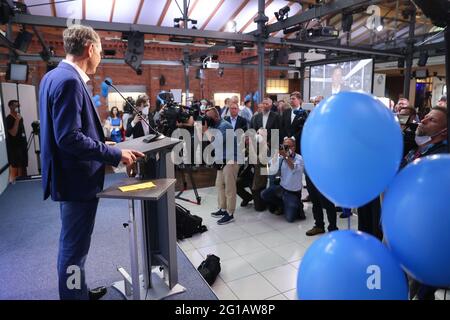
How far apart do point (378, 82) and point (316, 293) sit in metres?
11.3

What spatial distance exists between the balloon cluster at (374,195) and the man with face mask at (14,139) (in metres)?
5.39

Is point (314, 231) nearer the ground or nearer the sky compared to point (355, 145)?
nearer the ground

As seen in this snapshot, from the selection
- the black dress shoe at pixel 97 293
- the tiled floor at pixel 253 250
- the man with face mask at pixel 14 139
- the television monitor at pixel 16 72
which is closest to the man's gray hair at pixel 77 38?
the black dress shoe at pixel 97 293

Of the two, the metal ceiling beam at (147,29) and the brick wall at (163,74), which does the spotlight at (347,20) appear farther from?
the brick wall at (163,74)

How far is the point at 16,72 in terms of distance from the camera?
Answer: 574cm

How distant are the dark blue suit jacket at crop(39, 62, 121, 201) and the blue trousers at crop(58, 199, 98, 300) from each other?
0.07 m

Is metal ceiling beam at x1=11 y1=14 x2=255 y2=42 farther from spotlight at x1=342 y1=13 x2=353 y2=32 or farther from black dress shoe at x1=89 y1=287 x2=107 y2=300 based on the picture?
black dress shoe at x1=89 y1=287 x2=107 y2=300

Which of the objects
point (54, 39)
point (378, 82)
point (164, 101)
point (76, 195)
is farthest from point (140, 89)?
point (76, 195)

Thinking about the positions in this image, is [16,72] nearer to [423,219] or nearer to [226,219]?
[226,219]

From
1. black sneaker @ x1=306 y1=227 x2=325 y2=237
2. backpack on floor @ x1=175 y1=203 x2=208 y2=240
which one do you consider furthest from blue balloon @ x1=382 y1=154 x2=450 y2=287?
backpack on floor @ x1=175 y1=203 x2=208 y2=240

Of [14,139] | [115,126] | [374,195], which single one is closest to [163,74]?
[115,126]

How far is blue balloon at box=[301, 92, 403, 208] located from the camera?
3.01 feet

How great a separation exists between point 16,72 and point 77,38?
526cm

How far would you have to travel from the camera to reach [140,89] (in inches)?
499
